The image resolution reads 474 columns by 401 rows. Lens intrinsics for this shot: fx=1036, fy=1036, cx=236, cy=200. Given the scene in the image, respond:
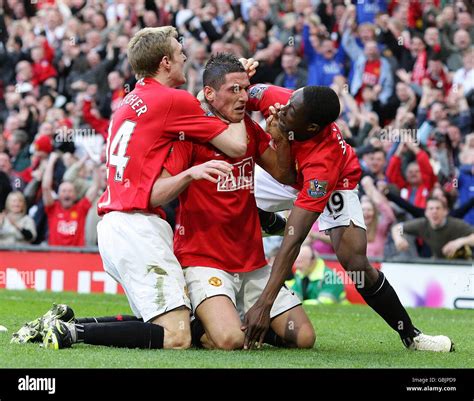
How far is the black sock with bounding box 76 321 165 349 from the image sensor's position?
6973mm


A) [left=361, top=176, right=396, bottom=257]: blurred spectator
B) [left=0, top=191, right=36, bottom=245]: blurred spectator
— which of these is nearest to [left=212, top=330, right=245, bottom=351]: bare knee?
[left=361, top=176, right=396, bottom=257]: blurred spectator

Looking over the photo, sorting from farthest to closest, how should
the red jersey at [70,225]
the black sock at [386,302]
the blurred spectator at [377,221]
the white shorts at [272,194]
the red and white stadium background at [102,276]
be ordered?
the red jersey at [70,225] < the blurred spectator at [377,221] < the red and white stadium background at [102,276] < the white shorts at [272,194] < the black sock at [386,302]

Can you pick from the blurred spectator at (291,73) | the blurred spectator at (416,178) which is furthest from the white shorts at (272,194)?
the blurred spectator at (291,73)

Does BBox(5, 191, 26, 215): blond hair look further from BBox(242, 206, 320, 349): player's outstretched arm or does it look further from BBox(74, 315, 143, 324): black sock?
BBox(242, 206, 320, 349): player's outstretched arm

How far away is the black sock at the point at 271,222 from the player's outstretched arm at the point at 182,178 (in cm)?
113

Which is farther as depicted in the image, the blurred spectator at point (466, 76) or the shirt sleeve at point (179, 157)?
the blurred spectator at point (466, 76)

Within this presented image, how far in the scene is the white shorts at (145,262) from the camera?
279 inches

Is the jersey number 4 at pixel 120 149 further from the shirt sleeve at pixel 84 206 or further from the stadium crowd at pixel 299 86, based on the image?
the shirt sleeve at pixel 84 206

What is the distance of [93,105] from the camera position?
16.0m

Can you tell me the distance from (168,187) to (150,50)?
41.4 inches

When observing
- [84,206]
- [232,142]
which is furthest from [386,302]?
[84,206]
